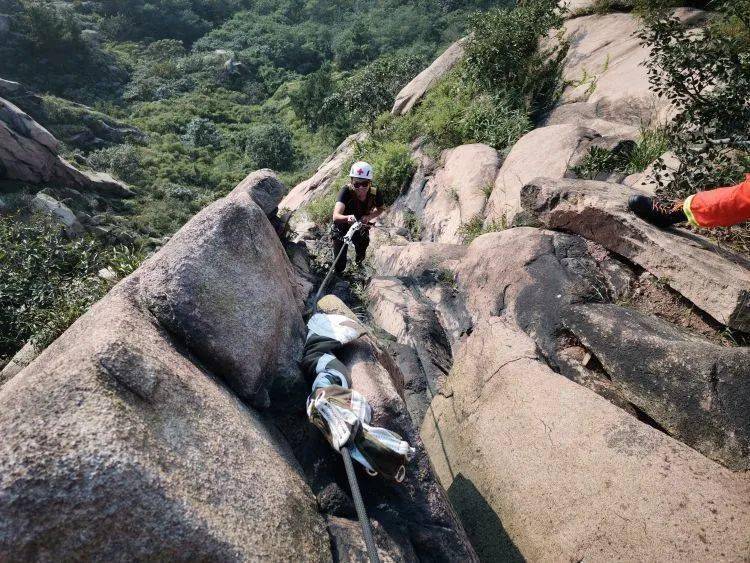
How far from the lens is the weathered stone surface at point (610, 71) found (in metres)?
7.77

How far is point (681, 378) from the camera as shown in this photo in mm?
3391

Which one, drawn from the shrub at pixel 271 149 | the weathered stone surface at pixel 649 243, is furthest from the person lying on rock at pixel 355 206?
the shrub at pixel 271 149

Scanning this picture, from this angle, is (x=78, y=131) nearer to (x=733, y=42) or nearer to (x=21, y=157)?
(x=21, y=157)

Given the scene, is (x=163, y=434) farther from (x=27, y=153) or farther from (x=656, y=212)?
(x=27, y=153)

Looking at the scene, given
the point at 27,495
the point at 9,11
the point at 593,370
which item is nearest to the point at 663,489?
the point at 593,370

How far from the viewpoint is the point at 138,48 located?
172 ft

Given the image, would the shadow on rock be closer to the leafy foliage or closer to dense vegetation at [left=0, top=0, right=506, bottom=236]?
the leafy foliage

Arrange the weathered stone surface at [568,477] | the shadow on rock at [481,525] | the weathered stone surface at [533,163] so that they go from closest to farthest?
the weathered stone surface at [568,477] < the shadow on rock at [481,525] < the weathered stone surface at [533,163]

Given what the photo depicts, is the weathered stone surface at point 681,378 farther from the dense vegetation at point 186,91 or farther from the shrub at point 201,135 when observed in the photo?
the shrub at point 201,135

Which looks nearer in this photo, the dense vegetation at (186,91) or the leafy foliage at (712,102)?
the leafy foliage at (712,102)

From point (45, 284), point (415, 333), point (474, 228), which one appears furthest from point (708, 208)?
point (45, 284)

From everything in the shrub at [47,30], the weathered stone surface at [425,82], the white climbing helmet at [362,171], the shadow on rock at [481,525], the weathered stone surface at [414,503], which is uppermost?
the shrub at [47,30]

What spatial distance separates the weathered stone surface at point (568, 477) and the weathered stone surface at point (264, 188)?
13.6ft

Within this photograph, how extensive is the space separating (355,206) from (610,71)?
20.9 feet
